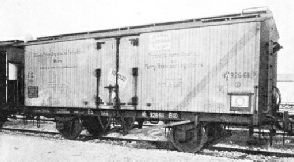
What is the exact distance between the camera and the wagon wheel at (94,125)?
33.3 ft

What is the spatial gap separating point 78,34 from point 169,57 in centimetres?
404

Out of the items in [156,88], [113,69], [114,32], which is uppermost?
[114,32]

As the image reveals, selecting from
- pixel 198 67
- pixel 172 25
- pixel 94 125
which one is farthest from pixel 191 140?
pixel 94 125

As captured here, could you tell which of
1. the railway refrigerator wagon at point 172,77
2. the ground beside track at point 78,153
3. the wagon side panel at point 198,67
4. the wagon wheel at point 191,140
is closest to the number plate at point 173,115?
the railway refrigerator wagon at point 172,77

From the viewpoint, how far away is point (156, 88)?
27.5ft

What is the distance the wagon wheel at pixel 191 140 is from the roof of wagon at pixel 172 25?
2968 millimetres

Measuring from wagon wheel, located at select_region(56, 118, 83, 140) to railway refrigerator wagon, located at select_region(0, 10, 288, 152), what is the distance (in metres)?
0.04

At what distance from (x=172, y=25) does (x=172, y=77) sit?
5.17 feet

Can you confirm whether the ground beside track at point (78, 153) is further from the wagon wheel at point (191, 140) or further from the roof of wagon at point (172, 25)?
the roof of wagon at point (172, 25)

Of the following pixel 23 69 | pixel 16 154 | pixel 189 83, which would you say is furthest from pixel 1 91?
pixel 189 83

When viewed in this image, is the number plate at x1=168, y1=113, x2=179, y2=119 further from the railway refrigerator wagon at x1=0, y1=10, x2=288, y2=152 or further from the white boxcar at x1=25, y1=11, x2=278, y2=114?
the white boxcar at x1=25, y1=11, x2=278, y2=114

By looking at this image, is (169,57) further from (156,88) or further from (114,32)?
(114,32)

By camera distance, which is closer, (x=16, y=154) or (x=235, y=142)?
(x=16, y=154)

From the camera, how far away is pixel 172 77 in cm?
816
